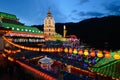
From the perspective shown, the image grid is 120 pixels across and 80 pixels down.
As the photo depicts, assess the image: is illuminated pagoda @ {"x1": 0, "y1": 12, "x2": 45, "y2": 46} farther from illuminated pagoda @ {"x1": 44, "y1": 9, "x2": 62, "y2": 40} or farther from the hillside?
the hillside

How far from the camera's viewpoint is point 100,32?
96.3m

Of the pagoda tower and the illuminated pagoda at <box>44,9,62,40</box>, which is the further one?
the pagoda tower

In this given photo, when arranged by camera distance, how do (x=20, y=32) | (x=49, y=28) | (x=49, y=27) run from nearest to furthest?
(x=20, y=32), (x=49, y=28), (x=49, y=27)

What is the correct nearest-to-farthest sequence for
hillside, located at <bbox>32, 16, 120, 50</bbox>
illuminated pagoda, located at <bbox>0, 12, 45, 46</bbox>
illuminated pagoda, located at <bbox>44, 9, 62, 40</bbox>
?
1. illuminated pagoda, located at <bbox>0, 12, 45, 46</bbox>
2. hillside, located at <bbox>32, 16, 120, 50</bbox>
3. illuminated pagoda, located at <bbox>44, 9, 62, 40</bbox>

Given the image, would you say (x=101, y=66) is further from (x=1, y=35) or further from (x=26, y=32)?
(x=26, y=32)

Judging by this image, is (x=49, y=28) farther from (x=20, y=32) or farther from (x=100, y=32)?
(x=20, y=32)

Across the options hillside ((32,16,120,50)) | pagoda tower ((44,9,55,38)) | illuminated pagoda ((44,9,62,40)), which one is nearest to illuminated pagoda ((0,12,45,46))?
illuminated pagoda ((44,9,62,40))

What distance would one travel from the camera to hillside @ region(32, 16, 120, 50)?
8604 centimetres

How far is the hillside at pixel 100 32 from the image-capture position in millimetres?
86037

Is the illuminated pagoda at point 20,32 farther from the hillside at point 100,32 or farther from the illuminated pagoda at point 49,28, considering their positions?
the hillside at point 100,32

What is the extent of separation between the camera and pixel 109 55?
14.1 metres

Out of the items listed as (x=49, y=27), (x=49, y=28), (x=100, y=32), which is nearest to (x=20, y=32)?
(x=49, y=28)

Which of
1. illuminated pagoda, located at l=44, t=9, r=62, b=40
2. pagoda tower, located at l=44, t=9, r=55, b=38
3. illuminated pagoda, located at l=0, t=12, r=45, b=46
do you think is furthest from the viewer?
pagoda tower, located at l=44, t=9, r=55, b=38

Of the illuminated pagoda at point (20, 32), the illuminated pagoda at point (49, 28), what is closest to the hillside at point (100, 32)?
the illuminated pagoda at point (49, 28)
